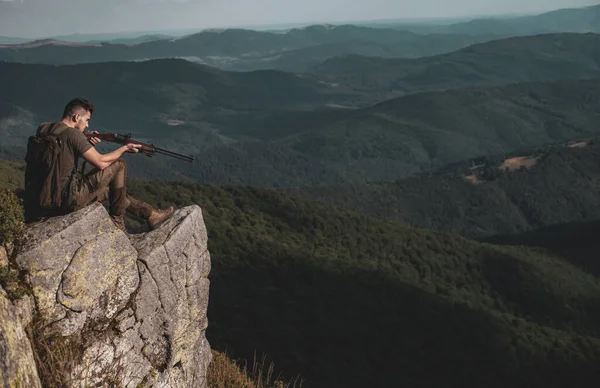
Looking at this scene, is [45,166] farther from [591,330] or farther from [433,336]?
[591,330]

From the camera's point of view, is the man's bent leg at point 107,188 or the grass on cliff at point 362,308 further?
the grass on cliff at point 362,308

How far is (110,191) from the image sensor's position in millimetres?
16797

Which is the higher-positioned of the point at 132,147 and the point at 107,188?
the point at 132,147

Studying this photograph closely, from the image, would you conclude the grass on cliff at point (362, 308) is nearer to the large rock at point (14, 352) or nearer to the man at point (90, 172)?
the man at point (90, 172)

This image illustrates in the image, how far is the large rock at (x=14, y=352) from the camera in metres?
11.3

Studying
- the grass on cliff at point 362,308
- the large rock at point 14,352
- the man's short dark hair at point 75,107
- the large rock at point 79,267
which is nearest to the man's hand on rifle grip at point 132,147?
the man's short dark hair at point 75,107

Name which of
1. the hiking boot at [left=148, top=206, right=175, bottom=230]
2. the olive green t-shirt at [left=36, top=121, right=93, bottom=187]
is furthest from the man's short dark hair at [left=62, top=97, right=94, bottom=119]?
the hiking boot at [left=148, top=206, right=175, bottom=230]

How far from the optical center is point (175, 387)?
1566cm

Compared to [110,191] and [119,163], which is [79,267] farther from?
[119,163]

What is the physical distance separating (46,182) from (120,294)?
10.3ft

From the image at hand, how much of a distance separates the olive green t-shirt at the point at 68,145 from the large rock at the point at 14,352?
3601mm

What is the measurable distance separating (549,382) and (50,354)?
61.0m

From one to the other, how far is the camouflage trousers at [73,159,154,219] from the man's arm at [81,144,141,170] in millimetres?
347

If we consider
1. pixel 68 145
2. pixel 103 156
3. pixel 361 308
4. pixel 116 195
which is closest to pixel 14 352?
pixel 68 145
